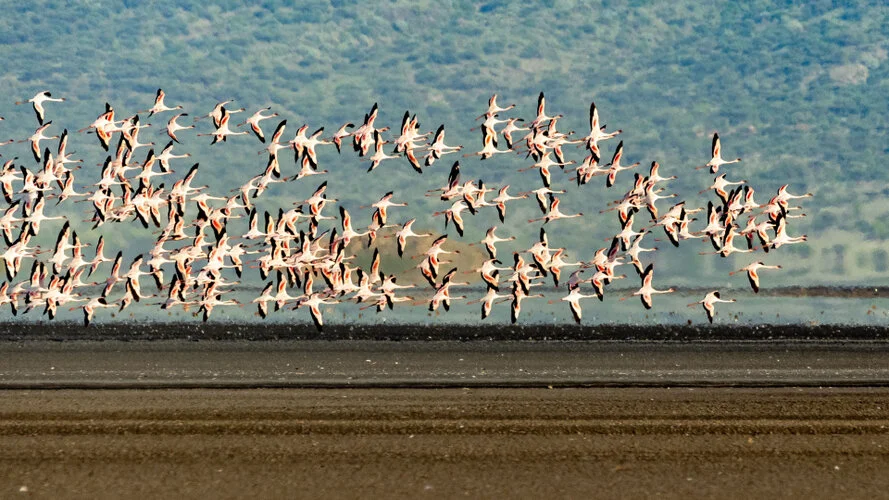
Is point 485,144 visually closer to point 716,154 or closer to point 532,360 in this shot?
point 716,154

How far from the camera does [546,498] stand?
2152cm

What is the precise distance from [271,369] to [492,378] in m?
8.81

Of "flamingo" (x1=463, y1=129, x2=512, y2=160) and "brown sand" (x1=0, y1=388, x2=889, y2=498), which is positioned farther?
"flamingo" (x1=463, y1=129, x2=512, y2=160)

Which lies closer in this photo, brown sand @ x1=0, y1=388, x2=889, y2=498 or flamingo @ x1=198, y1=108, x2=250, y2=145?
brown sand @ x1=0, y1=388, x2=889, y2=498

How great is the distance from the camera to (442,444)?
26.4 m

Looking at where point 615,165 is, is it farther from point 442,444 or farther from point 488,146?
point 442,444

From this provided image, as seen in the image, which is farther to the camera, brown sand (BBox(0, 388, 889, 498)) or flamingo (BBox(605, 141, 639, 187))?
flamingo (BBox(605, 141, 639, 187))

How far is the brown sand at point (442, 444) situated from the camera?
22484 millimetres

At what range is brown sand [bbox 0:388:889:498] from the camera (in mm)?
22484

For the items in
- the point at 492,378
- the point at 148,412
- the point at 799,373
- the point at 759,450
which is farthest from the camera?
the point at 799,373

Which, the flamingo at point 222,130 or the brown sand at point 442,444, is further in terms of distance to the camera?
the flamingo at point 222,130

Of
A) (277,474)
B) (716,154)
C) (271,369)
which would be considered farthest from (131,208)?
(277,474)

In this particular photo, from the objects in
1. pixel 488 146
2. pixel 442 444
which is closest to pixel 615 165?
pixel 488 146

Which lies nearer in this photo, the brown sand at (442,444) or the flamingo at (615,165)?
the brown sand at (442,444)
